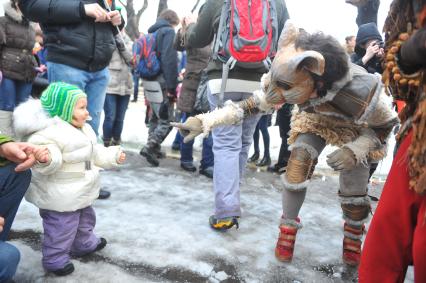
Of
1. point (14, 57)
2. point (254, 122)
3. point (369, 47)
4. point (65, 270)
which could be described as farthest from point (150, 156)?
point (65, 270)

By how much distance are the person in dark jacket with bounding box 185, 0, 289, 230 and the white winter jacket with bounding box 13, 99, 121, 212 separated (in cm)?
97

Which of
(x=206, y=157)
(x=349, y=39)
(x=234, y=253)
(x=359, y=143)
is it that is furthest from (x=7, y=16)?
(x=349, y=39)

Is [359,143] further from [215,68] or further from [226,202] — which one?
[215,68]

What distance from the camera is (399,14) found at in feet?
5.13

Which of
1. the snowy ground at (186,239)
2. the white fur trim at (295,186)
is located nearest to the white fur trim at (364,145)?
the white fur trim at (295,186)

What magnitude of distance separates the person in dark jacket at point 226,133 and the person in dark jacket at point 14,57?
2226 mm

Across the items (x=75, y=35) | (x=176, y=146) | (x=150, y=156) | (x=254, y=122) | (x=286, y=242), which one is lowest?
(x=176, y=146)

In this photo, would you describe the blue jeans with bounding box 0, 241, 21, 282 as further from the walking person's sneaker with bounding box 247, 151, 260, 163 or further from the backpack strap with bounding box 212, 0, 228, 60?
the walking person's sneaker with bounding box 247, 151, 260, 163

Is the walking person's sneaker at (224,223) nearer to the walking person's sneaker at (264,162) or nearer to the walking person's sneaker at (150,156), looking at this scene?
the walking person's sneaker at (150,156)

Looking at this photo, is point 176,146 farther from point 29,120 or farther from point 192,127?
point 29,120

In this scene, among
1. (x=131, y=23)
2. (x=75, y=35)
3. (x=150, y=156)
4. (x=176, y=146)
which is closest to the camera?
(x=75, y=35)

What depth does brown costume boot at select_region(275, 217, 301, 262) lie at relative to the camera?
8.20ft

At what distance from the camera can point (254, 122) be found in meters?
3.18

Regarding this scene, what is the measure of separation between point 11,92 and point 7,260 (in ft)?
9.77
